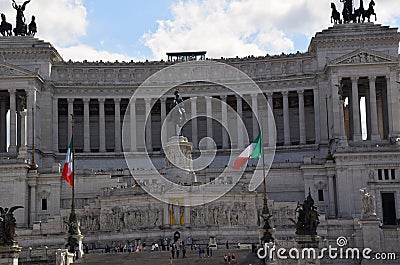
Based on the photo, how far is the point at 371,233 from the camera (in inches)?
2368

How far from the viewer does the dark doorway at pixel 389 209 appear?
7356 cm

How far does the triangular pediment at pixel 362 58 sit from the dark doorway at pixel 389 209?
65.5 ft

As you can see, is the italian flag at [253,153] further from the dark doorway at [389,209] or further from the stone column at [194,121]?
the stone column at [194,121]

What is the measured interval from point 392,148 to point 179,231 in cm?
2438

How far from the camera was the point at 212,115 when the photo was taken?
98.9m

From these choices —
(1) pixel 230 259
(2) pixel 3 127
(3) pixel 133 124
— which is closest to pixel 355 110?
(3) pixel 133 124

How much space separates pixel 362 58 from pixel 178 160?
25987 mm

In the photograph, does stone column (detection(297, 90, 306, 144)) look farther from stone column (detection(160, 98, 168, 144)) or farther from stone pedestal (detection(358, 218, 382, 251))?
stone pedestal (detection(358, 218, 382, 251))

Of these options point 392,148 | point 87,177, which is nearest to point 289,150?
point 392,148

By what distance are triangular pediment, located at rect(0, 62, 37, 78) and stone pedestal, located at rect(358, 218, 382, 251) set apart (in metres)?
45.2

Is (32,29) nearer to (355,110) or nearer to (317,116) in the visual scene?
(317,116)

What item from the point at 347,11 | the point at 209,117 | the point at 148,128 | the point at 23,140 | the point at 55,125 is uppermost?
the point at 347,11

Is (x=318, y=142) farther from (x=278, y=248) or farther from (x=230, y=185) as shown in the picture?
(x=278, y=248)

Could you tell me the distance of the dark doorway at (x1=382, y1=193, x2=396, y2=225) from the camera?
73562 millimetres
